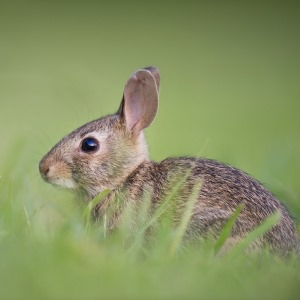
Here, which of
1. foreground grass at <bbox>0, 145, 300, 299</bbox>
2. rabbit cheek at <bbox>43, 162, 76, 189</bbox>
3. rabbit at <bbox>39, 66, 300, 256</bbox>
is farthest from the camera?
rabbit cheek at <bbox>43, 162, 76, 189</bbox>

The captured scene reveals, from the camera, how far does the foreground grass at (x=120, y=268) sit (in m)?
4.37

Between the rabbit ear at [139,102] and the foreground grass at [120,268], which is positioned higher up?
the rabbit ear at [139,102]

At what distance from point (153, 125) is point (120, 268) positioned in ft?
30.5

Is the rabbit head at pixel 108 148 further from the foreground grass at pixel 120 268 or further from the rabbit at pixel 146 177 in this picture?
the foreground grass at pixel 120 268

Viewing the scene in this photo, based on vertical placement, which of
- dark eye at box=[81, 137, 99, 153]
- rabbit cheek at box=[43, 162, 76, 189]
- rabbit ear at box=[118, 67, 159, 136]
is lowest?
rabbit cheek at box=[43, 162, 76, 189]

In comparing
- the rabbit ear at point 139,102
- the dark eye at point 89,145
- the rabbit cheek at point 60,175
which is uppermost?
the rabbit ear at point 139,102

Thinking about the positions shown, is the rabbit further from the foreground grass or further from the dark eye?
the foreground grass

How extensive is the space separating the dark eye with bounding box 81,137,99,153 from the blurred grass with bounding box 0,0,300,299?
0.50 metres

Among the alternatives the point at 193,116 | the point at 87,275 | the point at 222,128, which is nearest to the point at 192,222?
the point at 87,275

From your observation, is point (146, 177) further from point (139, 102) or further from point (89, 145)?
point (139, 102)

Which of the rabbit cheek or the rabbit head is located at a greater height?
the rabbit head

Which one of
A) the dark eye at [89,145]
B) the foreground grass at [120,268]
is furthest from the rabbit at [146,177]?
the foreground grass at [120,268]

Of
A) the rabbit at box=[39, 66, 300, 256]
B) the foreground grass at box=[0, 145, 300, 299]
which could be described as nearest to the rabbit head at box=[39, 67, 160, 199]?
the rabbit at box=[39, 66, 300, 256]

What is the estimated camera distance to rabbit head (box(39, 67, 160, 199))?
7012mm
